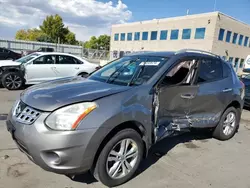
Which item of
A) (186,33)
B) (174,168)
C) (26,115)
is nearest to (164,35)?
(186,33)

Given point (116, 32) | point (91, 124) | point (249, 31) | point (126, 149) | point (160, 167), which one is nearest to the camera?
point (91, 124)

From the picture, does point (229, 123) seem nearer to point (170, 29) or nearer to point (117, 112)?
point (117, 112)

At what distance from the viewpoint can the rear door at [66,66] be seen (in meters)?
9.20

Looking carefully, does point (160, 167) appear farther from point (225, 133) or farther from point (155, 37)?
point (155, 37)

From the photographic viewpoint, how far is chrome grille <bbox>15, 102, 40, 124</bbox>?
2.50 m

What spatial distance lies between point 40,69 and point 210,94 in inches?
271

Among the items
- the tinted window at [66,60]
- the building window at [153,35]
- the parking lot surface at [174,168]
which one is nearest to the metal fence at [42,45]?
the building window at [153,35]

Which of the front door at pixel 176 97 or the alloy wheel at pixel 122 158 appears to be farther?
the front door at pixel 176 97

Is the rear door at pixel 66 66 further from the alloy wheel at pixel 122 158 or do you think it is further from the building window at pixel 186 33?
the building window at pixel 186 33

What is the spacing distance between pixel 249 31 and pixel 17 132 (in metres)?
40.6

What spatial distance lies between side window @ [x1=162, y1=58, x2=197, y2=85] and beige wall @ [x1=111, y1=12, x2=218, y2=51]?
28500 millimetres

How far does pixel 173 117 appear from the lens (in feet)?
11.8

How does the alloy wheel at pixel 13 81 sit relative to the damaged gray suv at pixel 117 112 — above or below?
below

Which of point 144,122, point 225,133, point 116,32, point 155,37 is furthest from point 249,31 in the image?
point 144,122
